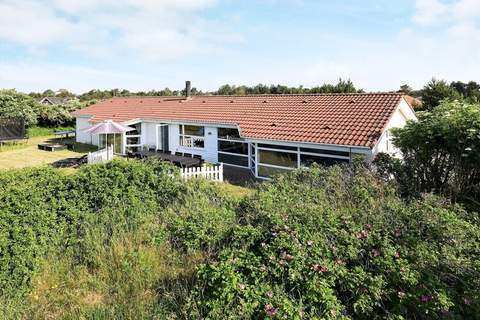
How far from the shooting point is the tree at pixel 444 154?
881 cm

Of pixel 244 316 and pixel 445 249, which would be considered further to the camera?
pixel 445 249

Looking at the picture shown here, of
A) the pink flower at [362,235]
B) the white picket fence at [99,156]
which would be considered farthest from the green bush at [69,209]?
the white picket fence at [99,156]

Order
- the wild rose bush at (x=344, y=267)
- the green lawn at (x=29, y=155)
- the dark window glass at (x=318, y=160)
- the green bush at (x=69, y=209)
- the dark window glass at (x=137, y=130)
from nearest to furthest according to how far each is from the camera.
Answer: the wild rose bush at (x=344, y=267) < the green bush at (x=69, y=209) < the dark window glass at (x=318, y=160) < the green lawn at (x=29, y=155) < the dark window glass at (x=137, y=130)

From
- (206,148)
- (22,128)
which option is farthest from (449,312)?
(22,128)

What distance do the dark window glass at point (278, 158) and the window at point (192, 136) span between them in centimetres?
583

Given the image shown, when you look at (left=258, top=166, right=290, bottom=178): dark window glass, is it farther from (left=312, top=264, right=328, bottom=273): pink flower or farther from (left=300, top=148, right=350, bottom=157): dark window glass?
(left=312, top=264, right=328, bottom=273): pink flower

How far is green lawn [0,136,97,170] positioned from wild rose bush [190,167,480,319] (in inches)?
743

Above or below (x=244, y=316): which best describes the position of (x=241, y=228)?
above

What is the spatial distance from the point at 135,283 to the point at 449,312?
3900 millimetres

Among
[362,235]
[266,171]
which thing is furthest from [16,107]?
[362,235]

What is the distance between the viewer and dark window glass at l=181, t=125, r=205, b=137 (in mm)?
22562

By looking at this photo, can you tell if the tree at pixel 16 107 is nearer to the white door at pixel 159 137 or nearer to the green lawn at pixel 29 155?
the green lawn at pixel 29 155

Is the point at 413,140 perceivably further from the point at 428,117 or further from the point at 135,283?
the point at 135,283

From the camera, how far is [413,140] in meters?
9.86
